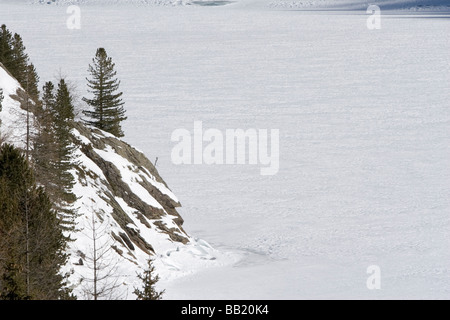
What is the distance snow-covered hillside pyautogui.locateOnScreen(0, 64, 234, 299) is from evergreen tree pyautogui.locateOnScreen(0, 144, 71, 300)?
633 centimetres

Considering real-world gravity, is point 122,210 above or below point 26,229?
above

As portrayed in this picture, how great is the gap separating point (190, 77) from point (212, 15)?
97993mm

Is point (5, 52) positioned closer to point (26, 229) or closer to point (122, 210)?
point (122, 210)

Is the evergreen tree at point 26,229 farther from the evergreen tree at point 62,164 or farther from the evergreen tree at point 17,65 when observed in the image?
the evergreen tree at point 17,65

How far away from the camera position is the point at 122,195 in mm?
34344

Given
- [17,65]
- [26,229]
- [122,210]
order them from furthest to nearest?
[17,65], [122,210], [26,229]

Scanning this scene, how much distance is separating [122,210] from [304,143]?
30.3 m

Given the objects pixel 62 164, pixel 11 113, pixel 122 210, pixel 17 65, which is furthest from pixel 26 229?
pixel 17 65

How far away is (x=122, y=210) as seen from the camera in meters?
32.7

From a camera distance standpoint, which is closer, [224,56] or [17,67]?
[17,67]

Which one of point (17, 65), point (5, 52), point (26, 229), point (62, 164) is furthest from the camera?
point (17, 65)

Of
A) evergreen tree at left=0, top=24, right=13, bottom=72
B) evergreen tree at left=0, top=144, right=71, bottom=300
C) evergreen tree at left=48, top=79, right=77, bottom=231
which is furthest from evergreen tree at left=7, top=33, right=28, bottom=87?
evergreen tree at left=0, top=144, right=71, bottom=300
